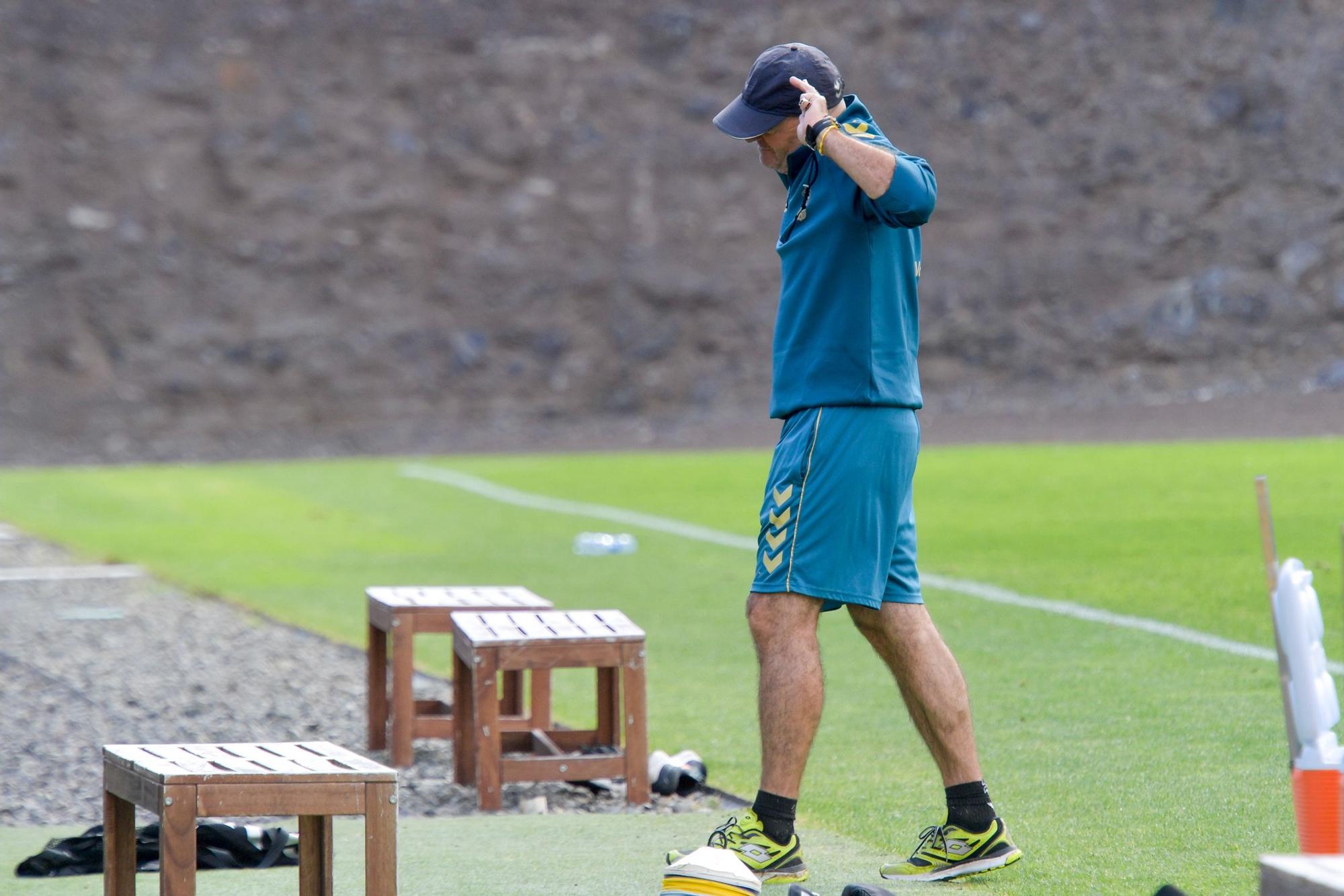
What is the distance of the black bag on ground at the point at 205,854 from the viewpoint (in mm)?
5332

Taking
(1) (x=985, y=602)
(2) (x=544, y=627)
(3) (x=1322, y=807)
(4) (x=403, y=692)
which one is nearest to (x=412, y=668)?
(4) (x=403, y=692)

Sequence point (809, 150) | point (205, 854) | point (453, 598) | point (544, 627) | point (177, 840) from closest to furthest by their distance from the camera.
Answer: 1. point (177, 840)
2. point (809, 150)
3. point (205, 854)
4. point (544, 627)
5. point (453, 598)

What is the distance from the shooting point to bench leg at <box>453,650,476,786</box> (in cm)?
673

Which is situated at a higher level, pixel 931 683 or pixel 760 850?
pixel 931 683

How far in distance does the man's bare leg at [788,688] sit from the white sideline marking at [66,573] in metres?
11.2

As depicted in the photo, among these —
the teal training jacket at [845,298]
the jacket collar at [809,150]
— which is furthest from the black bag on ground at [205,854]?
the jacket collar at [809,150]

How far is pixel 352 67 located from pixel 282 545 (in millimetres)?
29687

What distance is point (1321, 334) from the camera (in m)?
37.4

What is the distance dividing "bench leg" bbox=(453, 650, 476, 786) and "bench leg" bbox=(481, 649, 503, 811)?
16.1 inches

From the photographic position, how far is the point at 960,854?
4.77m

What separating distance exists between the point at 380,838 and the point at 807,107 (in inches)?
80.4

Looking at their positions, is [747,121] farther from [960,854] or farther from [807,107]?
[960,854]

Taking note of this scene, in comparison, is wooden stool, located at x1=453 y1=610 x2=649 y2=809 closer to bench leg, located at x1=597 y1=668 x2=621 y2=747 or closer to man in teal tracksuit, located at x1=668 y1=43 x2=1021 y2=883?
bench leg, located at x1=597 y1=668 x2=621 y2=747

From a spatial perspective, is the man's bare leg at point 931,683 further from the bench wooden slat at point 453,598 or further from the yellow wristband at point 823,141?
the bench wooden slat at point 453,598
